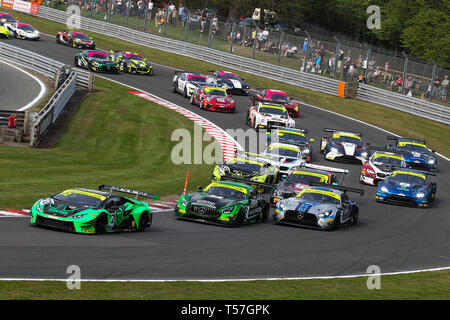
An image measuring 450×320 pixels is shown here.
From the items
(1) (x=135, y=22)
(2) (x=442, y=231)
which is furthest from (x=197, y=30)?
(2) (x=442, y=231)

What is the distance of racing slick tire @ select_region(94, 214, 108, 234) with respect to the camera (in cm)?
1759

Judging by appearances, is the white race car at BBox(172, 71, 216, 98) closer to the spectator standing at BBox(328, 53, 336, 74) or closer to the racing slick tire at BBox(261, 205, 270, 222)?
the spectator standing at BBox(328, 53, 336, 74)

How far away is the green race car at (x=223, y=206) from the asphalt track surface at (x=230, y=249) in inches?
13.5

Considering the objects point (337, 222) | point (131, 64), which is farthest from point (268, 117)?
point (337, 222)

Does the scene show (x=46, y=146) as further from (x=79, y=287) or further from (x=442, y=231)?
(x=79, y=287)

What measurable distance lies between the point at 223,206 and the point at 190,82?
1038 inches

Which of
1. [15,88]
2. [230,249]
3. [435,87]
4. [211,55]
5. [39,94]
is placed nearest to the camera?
[230,249]

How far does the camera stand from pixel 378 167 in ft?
105

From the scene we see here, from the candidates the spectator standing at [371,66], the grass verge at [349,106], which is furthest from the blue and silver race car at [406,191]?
the spectator standing at [371,66]

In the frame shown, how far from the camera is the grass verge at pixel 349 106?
147 ft

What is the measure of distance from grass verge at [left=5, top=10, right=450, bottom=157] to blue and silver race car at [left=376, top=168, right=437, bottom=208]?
1263 cm

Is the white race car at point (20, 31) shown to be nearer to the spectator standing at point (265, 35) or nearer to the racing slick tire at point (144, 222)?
the spectator standing at point (265, 35)

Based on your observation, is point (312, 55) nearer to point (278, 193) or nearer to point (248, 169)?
point (248, 169)

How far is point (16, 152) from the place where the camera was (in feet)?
94.8
